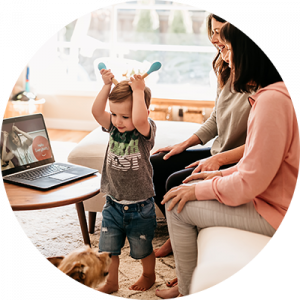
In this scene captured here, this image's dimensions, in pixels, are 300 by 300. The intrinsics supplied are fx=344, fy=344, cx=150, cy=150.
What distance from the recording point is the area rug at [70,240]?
1382 millimetres

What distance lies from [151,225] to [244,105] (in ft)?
1.92

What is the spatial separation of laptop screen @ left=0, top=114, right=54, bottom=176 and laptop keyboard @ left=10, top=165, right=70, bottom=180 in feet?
0.12

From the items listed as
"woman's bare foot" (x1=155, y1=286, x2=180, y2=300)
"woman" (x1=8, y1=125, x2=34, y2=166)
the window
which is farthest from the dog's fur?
the window

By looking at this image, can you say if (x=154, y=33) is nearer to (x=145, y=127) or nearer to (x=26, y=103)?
(x=26, y=103)

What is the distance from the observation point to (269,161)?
2.98 feet

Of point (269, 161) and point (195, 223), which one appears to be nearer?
point (269, 161)

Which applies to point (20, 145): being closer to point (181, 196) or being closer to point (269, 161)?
point (181, 196)

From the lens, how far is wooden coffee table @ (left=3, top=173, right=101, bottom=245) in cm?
120

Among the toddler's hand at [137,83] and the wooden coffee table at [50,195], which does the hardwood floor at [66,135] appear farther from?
the toddler's hand at [137,83]

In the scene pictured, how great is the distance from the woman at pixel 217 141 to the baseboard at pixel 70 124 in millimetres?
2715

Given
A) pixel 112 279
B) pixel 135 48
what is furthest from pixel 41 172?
pixel 135 48

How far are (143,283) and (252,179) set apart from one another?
664 mm

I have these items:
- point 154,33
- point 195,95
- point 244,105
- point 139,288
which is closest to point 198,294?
point 139,288

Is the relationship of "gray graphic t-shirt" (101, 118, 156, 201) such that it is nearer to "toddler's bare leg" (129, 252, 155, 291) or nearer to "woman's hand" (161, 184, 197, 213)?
"woman's hand" (161, 184, 197, 213)
